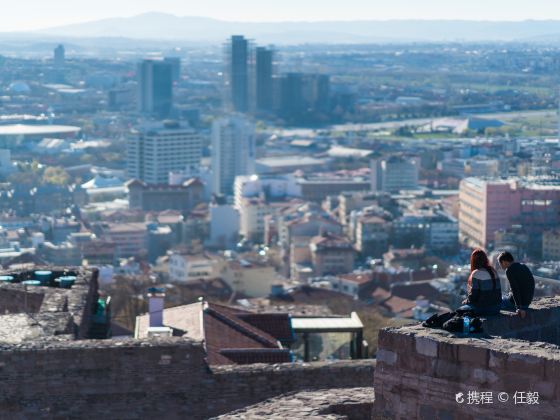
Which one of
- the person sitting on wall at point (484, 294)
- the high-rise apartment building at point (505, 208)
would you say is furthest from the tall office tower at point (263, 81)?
the person sitting on wall at point (484, 294)

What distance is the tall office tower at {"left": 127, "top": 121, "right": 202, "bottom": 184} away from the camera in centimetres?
6091

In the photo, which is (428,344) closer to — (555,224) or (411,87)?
(555,224)

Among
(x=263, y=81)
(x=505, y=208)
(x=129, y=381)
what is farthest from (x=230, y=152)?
(x=129, y=381)

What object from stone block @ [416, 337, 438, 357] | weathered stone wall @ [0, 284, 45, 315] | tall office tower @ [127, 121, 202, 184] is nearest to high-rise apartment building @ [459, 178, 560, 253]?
tall office tower @ [127, 121, 202, 184]

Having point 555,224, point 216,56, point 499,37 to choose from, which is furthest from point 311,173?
point 499,37

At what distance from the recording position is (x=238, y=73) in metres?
90.8

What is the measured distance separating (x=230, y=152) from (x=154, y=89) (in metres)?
29.8

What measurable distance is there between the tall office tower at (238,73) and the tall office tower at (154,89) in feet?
11.2

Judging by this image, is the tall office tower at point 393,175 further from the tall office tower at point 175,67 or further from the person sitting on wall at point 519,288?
the person sitting on wall at point 519,288

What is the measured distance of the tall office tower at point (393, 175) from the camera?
54.4 m

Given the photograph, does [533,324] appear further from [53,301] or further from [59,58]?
[59,58]

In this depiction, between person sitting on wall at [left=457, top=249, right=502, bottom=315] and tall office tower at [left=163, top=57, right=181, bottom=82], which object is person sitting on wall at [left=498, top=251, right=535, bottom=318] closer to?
person sitting on wall at [left=457, top=249, right=502, bottom=315]

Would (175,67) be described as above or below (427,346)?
below

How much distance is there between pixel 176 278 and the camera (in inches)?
1276
